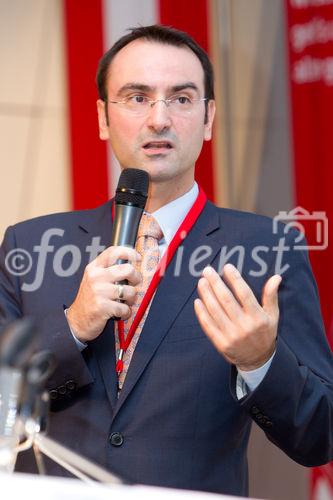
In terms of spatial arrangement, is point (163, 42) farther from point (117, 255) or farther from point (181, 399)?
point (181, 399)

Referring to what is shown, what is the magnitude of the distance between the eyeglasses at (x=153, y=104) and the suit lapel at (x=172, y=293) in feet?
0.79

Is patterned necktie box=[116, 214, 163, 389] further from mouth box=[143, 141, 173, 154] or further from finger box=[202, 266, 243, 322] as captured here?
finger box=[202, 266, 243, 322]

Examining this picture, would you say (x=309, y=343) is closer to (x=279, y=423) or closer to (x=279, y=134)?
(x=279, y=423)

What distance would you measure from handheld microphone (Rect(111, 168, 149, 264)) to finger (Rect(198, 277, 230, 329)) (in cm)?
17

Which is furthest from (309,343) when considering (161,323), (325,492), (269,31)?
(269,31)

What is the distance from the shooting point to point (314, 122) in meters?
3.06

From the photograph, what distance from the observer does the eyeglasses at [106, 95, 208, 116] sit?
1.94 m

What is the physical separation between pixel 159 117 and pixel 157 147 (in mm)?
68

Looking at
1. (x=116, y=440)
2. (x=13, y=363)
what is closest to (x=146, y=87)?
(x=116, y=440)

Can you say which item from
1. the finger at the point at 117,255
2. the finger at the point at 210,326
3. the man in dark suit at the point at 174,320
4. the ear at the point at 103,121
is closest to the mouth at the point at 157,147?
the man in dark suit at the point at 174,320

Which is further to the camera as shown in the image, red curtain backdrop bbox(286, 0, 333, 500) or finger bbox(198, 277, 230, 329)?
red curtain backdrop bbox(286, 0, 333, 500)

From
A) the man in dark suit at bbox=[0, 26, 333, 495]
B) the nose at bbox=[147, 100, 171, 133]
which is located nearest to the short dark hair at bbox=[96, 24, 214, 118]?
the man in dark suit at bbox=[0, 26, 333, 495]

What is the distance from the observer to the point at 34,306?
1.91 meters

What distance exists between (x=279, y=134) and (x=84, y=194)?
84 cm
